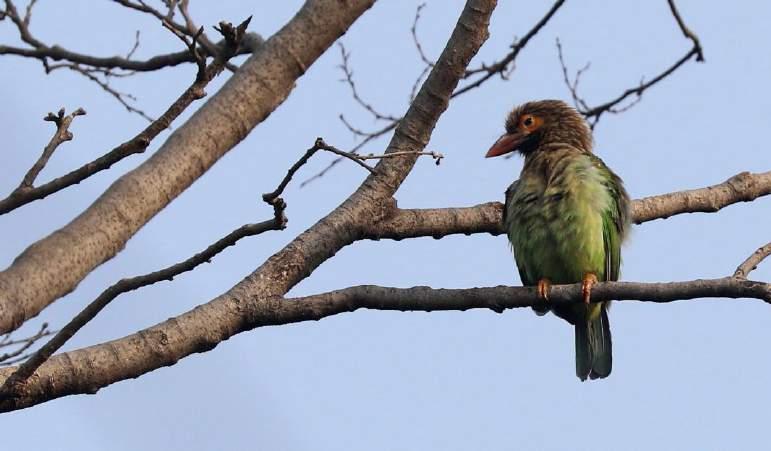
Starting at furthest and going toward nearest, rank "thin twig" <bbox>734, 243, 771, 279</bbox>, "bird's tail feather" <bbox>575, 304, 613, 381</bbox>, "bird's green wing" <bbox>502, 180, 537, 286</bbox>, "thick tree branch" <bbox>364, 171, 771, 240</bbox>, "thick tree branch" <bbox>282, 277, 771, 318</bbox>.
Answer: "bird's tail feather" <bbox>575, 304, 613, 381</bbox> < "bird's green wing" <bbox>502, 180, 537, 286</bbox> < "thick tree branch" <bbox>364, 171, 771, 240</bbox> < "thin twig" <bbox>734, 243, 771, 279</bbox> < "thick tree branch" <bbox>282, 277, 771, 318</bbox>

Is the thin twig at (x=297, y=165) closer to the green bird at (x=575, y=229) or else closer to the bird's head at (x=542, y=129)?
the green bird at (x=575, y=229)

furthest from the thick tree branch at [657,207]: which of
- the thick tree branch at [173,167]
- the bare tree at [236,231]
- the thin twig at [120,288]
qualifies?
the thin twig at [120,288]

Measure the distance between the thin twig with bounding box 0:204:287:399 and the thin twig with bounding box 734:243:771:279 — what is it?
4.46ft

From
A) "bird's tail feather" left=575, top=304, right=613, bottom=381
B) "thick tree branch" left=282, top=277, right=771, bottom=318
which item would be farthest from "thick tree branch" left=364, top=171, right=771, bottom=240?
"thick tree branch" left=282, top=277, right=771, bottom=318

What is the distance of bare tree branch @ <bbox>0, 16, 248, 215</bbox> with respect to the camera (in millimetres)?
2564

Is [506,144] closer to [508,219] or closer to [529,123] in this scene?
[529,123]

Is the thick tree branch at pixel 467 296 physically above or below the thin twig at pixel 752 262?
below

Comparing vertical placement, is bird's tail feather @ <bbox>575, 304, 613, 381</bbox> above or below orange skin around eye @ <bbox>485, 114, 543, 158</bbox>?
below

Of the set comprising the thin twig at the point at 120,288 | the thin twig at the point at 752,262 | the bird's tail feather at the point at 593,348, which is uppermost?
the bird's tail feather at the point at 593,348

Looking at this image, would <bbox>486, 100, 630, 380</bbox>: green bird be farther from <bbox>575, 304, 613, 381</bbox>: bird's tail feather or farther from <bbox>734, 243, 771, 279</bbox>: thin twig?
<bbox>734, 243, 771, 279</bbox>: thin twig

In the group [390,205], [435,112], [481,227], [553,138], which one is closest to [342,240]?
[390,205]

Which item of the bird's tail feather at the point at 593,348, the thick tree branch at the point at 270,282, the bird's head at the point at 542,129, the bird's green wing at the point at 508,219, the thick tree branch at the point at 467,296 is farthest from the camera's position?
the bird's head at the point at 542,129

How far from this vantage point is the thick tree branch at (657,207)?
13.0 ft

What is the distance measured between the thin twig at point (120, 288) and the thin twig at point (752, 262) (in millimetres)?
1358
